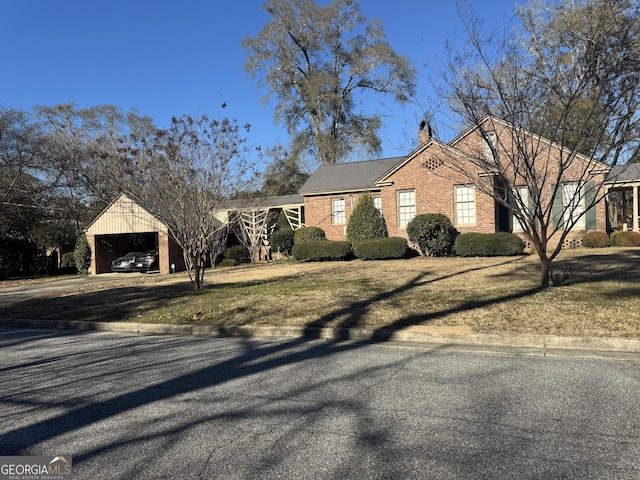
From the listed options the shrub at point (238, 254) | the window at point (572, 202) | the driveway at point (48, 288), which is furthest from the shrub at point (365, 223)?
the driveway at point (48, 288)

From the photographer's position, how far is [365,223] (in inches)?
931

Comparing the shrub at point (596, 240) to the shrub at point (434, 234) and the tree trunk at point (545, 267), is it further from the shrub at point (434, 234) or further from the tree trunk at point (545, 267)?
the tree trunk at point (545, 267)

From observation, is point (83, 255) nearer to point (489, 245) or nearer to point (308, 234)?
point (308, 234)

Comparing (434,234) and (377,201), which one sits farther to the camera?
(377,201)

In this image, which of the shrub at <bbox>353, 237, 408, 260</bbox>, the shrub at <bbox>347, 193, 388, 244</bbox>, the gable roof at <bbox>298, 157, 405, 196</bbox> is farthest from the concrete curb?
the gable roof at <bbox>298, 157, 405, 196</bbox>

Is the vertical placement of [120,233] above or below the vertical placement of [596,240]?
above

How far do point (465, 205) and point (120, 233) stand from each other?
17015 millimetres

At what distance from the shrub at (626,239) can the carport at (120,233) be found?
19.3 metres

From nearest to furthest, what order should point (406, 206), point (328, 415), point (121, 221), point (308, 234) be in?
point (328, 415), point (406, 206), point (121, 221), point (308, 234)

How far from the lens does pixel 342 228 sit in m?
26.6

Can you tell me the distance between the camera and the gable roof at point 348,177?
26406 millimetres

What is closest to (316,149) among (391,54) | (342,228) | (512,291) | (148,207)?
(391,54)

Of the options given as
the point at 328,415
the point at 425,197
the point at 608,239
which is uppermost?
the point at 425,197

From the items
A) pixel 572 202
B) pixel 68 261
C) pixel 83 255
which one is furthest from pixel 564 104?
pixel 68 261
